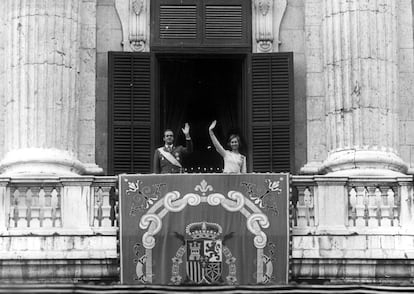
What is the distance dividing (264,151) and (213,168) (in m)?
4.07

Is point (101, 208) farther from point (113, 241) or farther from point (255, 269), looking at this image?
point (255, 269)

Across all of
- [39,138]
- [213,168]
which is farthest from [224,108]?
[39,138]

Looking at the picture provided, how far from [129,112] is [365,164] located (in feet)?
15.7

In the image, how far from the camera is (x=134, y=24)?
39781mm

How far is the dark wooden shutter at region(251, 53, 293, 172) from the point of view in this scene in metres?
39.3

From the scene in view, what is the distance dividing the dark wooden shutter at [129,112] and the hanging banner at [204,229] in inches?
93.9

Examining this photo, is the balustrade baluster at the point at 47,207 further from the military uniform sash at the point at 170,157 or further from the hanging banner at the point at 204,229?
the military uniform sash at the point at 170,157

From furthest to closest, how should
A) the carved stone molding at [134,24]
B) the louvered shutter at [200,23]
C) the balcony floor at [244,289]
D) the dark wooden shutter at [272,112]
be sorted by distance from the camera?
1. the louvered shutter at [200,23]
2. the carved stone molding at [134,24]
3. the dark wooden shutter at [272,112]
4. the balcony floor at [244,289]

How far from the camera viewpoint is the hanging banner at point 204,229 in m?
→ 35.9

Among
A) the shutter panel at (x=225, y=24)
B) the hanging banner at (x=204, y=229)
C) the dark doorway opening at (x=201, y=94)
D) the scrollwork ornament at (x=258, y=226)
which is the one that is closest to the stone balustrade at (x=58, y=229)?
the hanging banner at (x=204, y=229)

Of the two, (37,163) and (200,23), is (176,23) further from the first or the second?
(37,163)

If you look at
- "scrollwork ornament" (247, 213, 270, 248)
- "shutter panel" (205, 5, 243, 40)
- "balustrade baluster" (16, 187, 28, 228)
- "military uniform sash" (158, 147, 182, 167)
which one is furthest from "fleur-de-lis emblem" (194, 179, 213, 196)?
"shutter panel" (205, 5, 243, 40)

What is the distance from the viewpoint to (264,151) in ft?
129

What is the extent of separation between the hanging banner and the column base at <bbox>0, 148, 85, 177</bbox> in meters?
1.37
